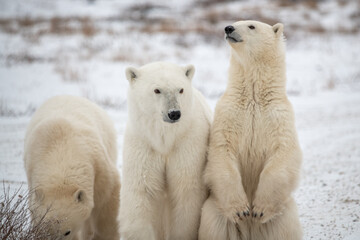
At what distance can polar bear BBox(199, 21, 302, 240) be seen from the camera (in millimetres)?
3148

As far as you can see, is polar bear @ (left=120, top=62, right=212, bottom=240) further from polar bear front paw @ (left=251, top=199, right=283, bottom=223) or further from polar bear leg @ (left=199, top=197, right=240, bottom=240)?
polar bear front paw @ (left=251, top=199, right=283, bottom=223)

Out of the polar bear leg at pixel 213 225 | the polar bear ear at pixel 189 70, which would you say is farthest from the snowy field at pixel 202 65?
the polar bear ear at pixel 189 70

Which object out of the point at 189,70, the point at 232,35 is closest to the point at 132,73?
the point at 189,70

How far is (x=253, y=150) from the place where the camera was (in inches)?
129

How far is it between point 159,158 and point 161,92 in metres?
0.57

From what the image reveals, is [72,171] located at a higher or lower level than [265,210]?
higher

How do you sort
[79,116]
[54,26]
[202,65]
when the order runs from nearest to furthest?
1. [79,116]
2. [202,65]
3. [54,26]

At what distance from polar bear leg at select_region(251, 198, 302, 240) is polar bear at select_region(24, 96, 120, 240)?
1625 mm

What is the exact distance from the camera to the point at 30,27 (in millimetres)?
18359

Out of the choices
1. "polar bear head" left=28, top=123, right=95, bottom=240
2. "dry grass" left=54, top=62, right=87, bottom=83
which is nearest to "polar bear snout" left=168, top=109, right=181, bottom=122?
"polar bear head" left=28, top=123, right=95, bottom=240

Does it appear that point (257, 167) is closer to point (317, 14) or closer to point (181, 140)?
point (181, 140)

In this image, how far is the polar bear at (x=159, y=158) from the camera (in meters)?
3.16

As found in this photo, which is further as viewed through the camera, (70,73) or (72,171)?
(70,73)

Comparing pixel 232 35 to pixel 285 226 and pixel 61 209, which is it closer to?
pixel 285 226
